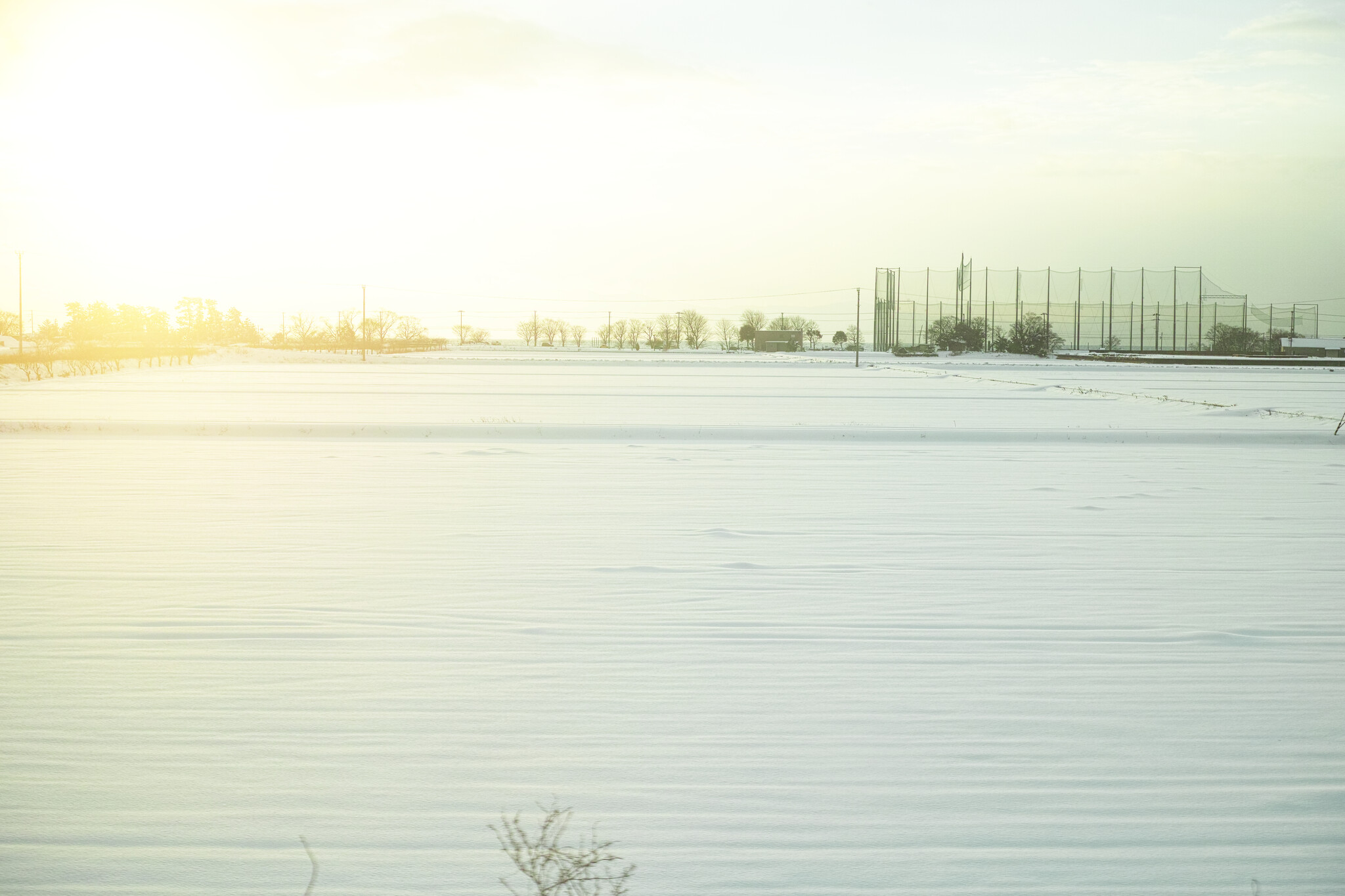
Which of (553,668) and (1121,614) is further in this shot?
(1121,614)

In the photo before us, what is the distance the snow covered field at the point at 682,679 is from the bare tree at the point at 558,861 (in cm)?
6

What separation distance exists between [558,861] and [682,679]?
1.20m

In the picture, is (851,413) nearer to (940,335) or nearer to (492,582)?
(492,582)

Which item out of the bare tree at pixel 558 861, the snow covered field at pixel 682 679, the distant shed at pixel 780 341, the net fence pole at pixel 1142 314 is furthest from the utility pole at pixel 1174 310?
the bare tree at pixel 558 861

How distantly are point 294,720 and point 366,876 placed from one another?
2.87ft

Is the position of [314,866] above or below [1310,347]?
below

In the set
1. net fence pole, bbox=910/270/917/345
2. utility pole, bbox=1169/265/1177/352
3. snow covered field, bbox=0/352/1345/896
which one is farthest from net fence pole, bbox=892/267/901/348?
snow covered field, bbox=0/352/1345/896

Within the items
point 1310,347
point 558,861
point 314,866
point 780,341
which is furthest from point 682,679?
point 780,341

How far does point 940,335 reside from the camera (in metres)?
47.4

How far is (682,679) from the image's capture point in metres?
3.32

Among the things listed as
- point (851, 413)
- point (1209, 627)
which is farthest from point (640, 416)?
point (1209, 627)

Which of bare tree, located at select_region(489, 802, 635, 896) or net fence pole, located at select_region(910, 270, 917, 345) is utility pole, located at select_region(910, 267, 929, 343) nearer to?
net fence pole, located at select_region(910, 270, 917, 345)

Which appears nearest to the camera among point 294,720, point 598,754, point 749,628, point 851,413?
point 598,754

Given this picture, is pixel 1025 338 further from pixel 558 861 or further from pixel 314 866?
pixel 314 866
